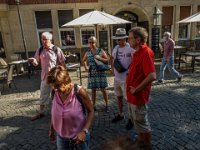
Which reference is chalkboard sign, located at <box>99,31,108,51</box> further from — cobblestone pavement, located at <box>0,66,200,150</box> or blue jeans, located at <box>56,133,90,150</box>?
A: blue jeans, located at <box>56,133,90,150</box>

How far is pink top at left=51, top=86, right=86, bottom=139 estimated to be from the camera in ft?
6.86

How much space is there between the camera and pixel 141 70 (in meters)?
2.66

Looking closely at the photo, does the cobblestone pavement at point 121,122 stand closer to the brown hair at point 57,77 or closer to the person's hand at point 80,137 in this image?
the person's hand at point 80,137

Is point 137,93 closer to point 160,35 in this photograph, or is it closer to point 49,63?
point 49,63

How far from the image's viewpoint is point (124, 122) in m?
4.22

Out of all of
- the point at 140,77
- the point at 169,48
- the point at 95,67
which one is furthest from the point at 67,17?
the point at 140,77

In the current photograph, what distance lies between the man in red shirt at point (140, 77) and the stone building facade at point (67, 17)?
821 cm

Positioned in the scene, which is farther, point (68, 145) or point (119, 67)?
point (119, 67)

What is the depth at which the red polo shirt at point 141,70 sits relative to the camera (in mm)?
2580

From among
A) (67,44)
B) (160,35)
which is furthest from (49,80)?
(160,35)

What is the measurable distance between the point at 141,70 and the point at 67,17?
10148 millimetres

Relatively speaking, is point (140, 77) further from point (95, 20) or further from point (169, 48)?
point (95, 20)

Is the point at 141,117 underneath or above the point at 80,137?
underneath

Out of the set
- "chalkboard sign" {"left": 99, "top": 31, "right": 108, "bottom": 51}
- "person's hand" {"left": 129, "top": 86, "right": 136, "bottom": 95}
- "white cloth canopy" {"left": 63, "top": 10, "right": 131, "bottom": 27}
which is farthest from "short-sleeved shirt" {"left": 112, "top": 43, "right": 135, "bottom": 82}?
"chalkboard sign" {"left": 99, "top": 31, "right": 108, "bottom": 51}
